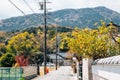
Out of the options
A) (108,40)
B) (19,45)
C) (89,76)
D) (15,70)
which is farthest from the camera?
(19,45)

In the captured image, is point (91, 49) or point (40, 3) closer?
point (91, 49)

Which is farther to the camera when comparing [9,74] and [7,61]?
[7,61]

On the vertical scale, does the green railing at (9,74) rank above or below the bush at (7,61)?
below

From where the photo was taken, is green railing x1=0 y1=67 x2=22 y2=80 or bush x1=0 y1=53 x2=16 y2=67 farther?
Result: bush x1=0 y1=53 x2=16 y2=67

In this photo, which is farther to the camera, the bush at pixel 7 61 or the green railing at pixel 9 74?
the bush at pixel 7 61

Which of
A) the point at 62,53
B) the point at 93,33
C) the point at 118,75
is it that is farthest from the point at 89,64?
the point at 62,53

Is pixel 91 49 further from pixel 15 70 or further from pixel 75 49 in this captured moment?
pixel 15 70

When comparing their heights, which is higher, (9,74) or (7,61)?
(7,61)

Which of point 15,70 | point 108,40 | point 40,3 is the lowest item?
point 15,70

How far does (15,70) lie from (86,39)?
1138 centimetres

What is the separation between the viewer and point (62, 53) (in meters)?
172

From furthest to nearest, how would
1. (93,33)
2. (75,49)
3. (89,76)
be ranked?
1. (75,49)
2. (93,33)
3. (89,76)

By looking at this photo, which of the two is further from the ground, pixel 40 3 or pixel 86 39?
pixel 40 3

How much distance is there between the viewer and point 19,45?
13750cm
